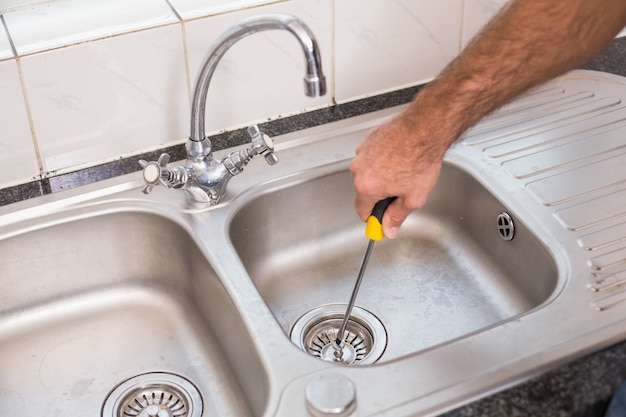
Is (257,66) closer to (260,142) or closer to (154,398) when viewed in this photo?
(260,142)

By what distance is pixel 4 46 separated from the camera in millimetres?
1206

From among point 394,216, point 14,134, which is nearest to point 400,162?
point 394,216

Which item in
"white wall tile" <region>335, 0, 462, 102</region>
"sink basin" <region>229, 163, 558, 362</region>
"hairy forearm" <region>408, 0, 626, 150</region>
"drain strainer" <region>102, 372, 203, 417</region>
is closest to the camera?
"hairy forearm" <region>408, 0, 626, 150</region>

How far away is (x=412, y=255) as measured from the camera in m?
1.38

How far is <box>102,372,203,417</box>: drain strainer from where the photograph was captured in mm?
1145

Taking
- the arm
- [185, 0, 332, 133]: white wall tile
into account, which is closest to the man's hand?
the arm

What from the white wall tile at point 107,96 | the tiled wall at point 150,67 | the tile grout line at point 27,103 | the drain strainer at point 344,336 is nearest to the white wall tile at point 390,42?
the tiled wall at point 150,67

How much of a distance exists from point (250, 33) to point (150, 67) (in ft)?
0.90

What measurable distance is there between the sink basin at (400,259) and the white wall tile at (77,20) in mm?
321

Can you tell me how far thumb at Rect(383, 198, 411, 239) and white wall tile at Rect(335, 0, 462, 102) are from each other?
1.45 ft

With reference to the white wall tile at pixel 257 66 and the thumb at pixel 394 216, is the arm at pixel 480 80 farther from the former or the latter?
the white wall tile at pixel 257 66

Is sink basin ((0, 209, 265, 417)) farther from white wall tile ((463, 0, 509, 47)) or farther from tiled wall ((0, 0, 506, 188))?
white wall tile ((463, 0, 509, 47))

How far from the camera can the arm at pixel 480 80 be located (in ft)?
2.93

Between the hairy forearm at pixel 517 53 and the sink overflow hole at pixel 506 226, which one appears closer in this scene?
the hairy forearm at pixel 517 53
